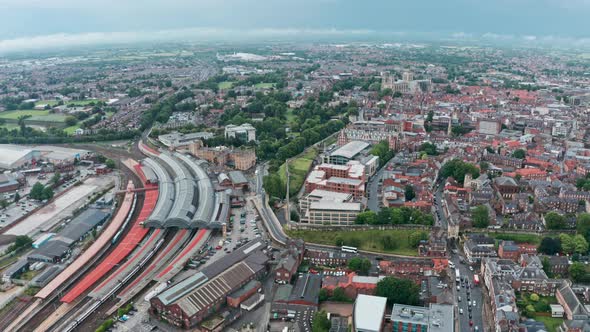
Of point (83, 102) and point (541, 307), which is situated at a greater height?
point (83, 102)

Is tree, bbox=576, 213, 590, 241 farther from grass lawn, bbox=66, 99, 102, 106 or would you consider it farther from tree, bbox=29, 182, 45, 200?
grass lawn, bbox=66, 99, 102, 106

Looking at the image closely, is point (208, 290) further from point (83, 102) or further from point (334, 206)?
point (83, 102)

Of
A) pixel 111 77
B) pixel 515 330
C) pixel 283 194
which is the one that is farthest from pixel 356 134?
pixel 111 77

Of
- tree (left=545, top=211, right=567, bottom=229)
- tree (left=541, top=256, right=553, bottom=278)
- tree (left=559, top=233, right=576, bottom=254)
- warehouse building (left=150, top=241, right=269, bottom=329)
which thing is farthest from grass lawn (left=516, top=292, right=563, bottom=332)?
warehouse building (left=150, top=241, right=269, bottom=329)

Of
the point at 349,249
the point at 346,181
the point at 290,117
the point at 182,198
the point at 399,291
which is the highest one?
the point at 346,181

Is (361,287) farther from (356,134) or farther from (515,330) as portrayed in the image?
→ (356,134)

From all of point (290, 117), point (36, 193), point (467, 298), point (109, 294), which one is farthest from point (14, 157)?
point (467, 298)
